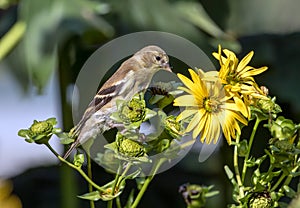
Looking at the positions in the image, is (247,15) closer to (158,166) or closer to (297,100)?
(297,100)

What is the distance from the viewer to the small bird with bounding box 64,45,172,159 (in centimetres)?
34

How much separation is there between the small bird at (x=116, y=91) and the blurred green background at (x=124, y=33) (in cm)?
30

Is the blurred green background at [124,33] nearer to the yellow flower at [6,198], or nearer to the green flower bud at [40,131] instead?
the yellow flower at [6,198]

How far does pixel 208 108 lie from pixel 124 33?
0.66 metres

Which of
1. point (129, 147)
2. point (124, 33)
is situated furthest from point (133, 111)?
point (124, 33)

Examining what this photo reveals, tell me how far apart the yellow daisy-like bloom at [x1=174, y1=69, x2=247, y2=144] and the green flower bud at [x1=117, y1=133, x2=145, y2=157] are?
0.07ft

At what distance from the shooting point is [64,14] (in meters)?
0.82

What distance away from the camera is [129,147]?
325 millimetres

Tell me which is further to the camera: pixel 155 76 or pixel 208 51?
pixel 208 51

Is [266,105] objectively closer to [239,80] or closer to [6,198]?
[239,80]

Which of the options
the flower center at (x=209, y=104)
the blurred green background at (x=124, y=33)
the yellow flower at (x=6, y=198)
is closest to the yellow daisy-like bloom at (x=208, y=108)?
the flower center at (x=209, y=104)

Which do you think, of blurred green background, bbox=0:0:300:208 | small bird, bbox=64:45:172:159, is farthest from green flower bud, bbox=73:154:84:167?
blurred green background, bbox=0:0:300:208

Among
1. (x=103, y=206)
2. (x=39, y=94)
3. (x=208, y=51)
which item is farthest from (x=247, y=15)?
(x=39, y=94)

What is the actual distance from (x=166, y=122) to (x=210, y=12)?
745 millimetres
